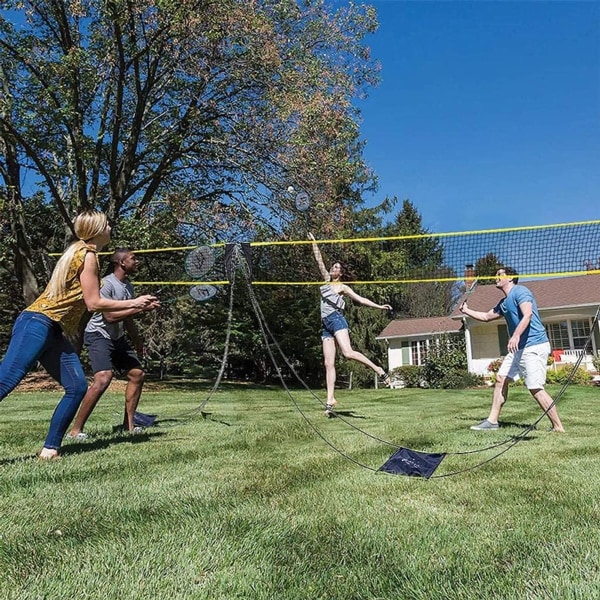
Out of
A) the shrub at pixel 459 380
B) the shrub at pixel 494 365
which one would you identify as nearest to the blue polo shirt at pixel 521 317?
the shrub at pixel 459 380

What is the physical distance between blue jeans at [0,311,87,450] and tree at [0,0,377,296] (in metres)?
10.7

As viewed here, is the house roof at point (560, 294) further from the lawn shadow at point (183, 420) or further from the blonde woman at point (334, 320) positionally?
the lawn shadow at point (183, 420)

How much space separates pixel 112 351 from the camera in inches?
216

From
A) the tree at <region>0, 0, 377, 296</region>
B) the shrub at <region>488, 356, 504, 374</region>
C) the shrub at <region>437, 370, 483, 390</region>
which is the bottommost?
the shrub at <region>437, 370, 483, 390</region>

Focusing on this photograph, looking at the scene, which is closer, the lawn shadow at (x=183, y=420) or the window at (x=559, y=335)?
the lawn shadow at (x=183, y=420)

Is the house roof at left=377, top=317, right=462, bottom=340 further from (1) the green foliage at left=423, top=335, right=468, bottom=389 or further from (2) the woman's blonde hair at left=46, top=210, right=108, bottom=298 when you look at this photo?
(2) the woman's blonde hair at left=46, top=210, right=108, bottom=298

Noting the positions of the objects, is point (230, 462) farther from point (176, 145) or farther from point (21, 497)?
point (176, 145)

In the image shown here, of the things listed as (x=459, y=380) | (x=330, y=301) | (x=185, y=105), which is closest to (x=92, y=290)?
(x=330, y=301)

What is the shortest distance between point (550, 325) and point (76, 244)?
2592 centimetres

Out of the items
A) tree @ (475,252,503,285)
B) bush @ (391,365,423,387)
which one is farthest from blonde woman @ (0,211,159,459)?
bush @ (391,365,423,387)

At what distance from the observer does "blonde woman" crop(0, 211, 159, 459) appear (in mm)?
3979

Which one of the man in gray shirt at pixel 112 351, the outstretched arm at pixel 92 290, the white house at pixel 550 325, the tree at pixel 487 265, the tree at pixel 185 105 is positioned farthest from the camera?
the white house at pixel 550 325

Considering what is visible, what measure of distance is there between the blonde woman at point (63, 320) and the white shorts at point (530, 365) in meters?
3.99

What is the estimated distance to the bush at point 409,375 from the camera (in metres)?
26.4
